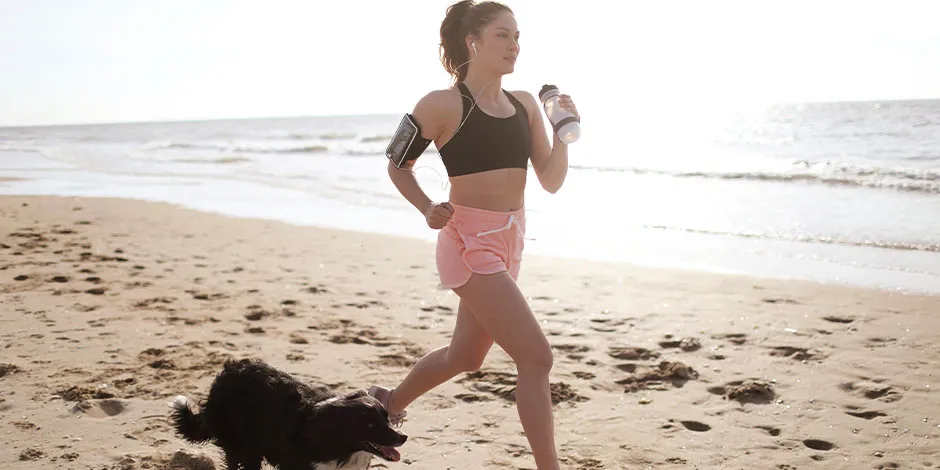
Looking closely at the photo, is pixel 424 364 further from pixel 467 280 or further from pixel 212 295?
pixel 212 295

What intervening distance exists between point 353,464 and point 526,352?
29.2 inches

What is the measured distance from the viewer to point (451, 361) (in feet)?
10.7

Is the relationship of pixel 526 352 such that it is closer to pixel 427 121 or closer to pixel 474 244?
pixel 474 244

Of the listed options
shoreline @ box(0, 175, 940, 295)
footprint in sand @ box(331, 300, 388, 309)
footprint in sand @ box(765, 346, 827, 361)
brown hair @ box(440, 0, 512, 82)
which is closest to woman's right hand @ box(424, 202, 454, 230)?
brown hair @ box(440, 0, 512, 82)

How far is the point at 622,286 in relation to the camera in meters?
7.44

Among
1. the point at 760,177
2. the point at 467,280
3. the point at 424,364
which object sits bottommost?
the point at 424,364

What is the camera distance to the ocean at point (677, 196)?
9.16 meters

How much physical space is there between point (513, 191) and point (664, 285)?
4692 millimetres

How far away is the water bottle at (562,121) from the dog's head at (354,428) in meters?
1.23

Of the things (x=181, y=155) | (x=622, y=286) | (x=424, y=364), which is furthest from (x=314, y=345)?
(x=181, y=155)

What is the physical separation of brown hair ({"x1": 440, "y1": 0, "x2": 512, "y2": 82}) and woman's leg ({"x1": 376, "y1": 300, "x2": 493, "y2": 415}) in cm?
97

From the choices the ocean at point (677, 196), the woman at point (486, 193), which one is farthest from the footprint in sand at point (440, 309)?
the woman at point (486, 193)

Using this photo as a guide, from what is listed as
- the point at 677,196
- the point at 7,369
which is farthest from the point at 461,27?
the point at 677,196

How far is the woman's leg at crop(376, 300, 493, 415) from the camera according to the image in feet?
10.6
